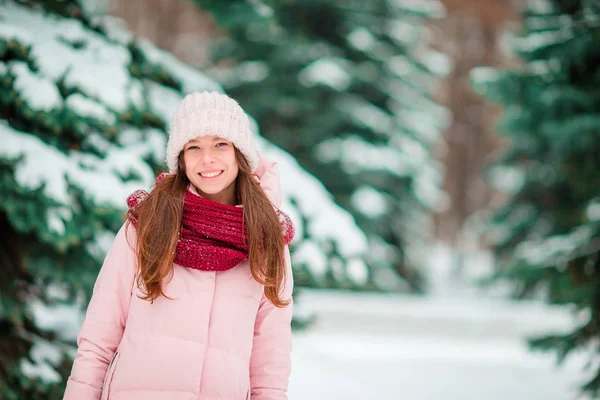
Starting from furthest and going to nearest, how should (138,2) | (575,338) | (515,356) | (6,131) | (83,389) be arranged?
(138,2) < (515,356) < (575,338) < (6,131) < (83,389)

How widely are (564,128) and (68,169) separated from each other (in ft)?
19.7

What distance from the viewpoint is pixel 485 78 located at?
28.0 ft

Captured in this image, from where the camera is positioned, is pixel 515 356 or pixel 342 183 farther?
pixel 342 183

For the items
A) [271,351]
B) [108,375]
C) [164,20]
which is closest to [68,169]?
[108,375]

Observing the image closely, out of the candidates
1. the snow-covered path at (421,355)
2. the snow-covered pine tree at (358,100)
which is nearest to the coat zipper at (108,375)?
the snow-covered path at (421,355)

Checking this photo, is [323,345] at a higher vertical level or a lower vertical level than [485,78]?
lower

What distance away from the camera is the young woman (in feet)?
7.64

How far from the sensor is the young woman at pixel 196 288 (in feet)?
7.64

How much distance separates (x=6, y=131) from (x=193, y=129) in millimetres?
2025

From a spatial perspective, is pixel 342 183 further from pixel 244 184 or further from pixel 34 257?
pixel 244 184

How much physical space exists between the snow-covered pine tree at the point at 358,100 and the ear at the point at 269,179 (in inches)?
371

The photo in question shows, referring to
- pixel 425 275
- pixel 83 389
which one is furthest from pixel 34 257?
pixel 425 275

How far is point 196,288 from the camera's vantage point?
2.40m

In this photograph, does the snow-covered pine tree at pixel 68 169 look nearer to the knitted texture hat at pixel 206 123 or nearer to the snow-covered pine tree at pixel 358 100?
the knitted texture hat at pixel 206 123
